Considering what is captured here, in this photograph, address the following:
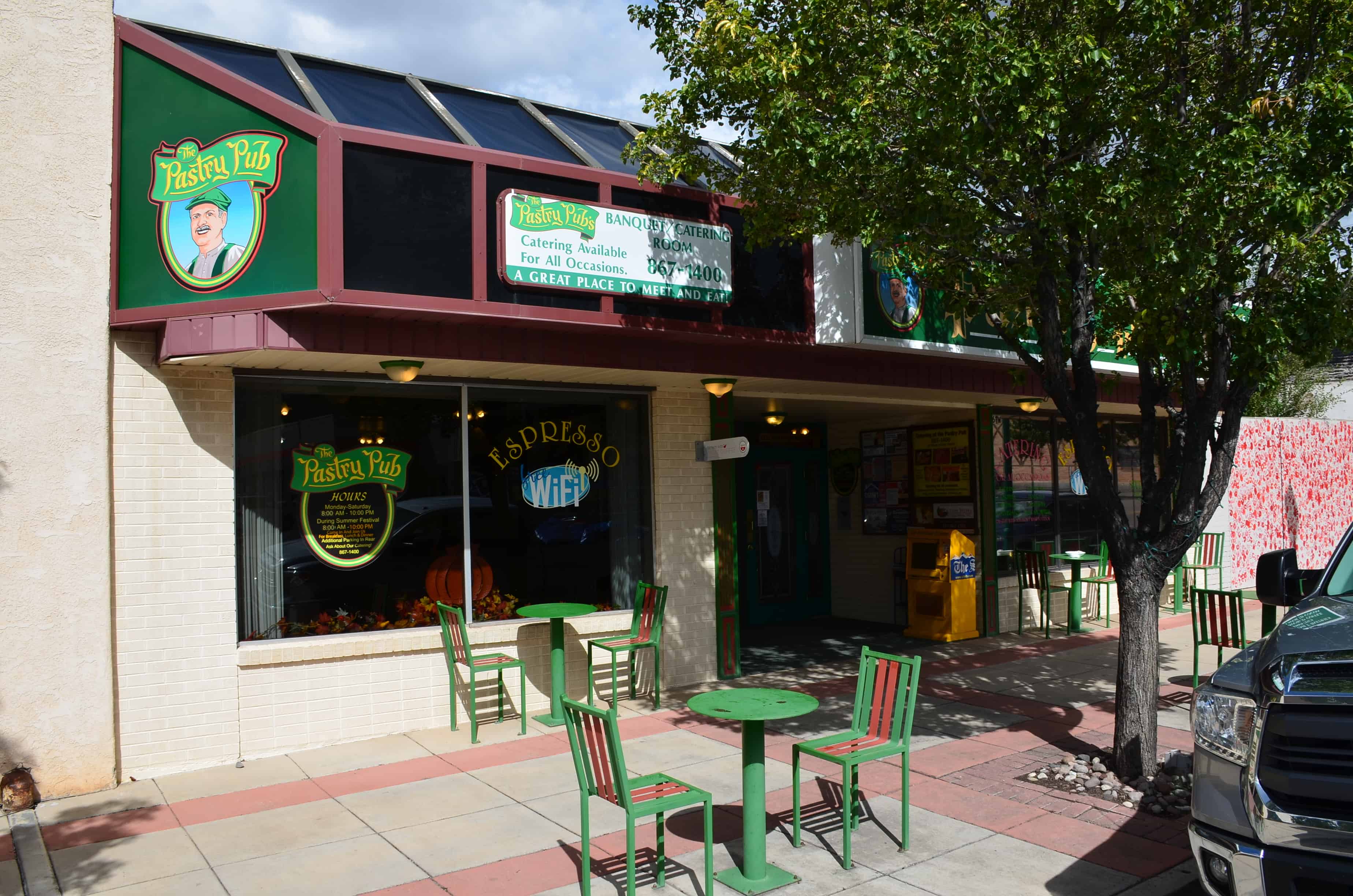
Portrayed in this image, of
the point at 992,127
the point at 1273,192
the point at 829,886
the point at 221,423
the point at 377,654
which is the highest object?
the point at 992,127

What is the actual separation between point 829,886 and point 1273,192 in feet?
14.9

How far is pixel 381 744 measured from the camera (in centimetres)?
780

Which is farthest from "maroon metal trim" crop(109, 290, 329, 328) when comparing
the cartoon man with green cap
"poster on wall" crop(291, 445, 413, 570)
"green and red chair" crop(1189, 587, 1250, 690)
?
"green and red chair" crop(1189, 587, 1250, 690)

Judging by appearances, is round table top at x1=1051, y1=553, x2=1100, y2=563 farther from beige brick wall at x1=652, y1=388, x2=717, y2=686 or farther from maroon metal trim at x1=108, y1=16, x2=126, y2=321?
maroon metal trim at x1=108, y1=16, x2=126, y2=321

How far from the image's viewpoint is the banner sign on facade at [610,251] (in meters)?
7.38

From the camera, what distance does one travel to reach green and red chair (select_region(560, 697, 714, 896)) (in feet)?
15.2

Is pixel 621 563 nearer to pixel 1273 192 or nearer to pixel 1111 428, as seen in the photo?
pixel 1273 192

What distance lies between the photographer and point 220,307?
270 inches

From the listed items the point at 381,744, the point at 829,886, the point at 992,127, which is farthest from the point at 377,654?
the point at 992,127

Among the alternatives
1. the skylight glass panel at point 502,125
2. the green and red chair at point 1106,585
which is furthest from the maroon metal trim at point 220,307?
the green and red chair at point 1106,585

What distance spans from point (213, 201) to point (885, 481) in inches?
358

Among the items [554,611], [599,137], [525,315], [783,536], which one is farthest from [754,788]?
[783,536]

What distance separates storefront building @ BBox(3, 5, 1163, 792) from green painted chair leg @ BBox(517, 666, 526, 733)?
395mm

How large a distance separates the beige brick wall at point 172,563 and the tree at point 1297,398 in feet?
68.4
